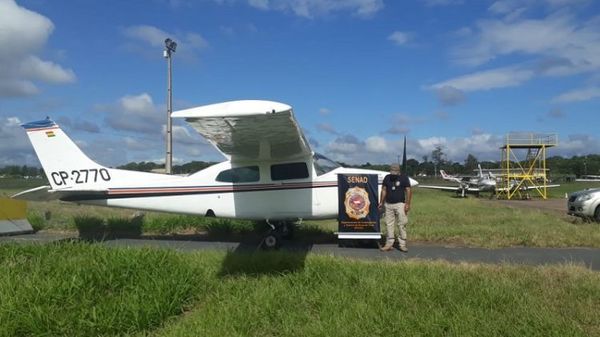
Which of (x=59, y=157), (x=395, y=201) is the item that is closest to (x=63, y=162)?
(x=59, y=157)

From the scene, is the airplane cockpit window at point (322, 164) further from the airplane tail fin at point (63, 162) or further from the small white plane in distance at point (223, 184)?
the airplane tail fin at point (63, 162)

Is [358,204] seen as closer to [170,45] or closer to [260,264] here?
[260,264]

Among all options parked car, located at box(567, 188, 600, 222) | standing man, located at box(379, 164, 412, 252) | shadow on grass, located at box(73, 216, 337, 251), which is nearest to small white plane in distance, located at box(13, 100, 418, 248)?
standing man, located at box(379, 164, 412, 252)

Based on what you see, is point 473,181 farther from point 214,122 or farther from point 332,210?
point 214,122

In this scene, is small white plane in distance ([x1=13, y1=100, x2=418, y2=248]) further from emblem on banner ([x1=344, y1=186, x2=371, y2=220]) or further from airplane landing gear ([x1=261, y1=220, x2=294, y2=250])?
emblem on banner ([x1=344, y1=186, x2=371, y2=220])

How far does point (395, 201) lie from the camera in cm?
936

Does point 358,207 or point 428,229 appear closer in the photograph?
point 358,207

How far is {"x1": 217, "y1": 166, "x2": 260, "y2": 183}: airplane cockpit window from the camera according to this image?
10125 millimetres

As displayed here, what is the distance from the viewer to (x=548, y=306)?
4.73m

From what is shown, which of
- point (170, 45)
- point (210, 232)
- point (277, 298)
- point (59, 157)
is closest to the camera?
point (277, 298)

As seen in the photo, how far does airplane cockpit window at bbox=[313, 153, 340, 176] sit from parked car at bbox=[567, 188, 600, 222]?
28.8ft

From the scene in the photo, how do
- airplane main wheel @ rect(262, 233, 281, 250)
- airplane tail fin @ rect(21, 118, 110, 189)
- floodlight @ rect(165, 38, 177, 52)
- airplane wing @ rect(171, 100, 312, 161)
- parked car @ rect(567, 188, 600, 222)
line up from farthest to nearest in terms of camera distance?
floodlight @ rect(165, 38, 177, 52), parked car @ rect(567, 188, 600, 222), airplane tail fin @ rect(21, 118, 110, 189), airplane main wheel @ rect(262, 233, 281, 250), airplane wing @ rect(171, 100, 312, 161)

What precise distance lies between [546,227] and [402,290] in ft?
28.7

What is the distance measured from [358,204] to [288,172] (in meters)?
1.65
